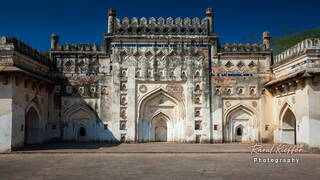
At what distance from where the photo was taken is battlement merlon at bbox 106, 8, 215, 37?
1897cm

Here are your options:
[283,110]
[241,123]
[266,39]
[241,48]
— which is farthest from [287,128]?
[266,39]

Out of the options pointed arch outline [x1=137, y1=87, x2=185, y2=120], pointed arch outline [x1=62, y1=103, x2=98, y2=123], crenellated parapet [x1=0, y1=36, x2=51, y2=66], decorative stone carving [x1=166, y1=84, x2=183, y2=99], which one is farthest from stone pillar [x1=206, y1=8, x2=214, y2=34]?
crenellated parapet [x1=0, y1=36, x2=51, y2=66]

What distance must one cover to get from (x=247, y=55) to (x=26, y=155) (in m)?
14.3

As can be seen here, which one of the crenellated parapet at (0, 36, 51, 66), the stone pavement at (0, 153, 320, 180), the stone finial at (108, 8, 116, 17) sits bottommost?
the stone pavement at (0, 153, 320, 180)

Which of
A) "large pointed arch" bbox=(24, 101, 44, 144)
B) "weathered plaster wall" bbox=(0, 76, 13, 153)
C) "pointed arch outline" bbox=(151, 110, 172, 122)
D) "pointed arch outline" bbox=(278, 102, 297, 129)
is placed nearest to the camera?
"weathered plaster wall" bbox=(0, 76, 13, 153)

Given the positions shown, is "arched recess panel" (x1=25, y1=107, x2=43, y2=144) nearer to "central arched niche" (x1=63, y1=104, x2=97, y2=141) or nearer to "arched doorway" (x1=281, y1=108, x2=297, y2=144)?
"central arched niche" (x1=63, y1=104, x2=97, y2=141)

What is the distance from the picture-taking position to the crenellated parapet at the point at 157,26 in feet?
62.2

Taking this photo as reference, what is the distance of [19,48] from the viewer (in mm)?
14602

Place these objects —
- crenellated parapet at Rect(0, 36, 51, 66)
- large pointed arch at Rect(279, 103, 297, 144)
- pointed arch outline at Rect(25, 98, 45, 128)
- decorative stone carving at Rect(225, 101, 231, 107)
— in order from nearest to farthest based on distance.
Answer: crenellated parapet at Rect(0, 36, 51, 66) < pointed arch outline at Rect(25, 98, 45, 128) < large pointed arch at Rect(279, 103, 297, 144) < decorative stone carving at Rect(225, 101, 231, 107)

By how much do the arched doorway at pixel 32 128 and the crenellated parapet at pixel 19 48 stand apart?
3228 mm

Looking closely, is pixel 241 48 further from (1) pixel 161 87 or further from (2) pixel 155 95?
(2) pixel 155 95

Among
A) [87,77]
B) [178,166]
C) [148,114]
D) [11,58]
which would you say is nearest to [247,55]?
[148,114]

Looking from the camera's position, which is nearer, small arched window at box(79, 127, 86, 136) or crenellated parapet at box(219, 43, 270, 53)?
small arched window at box(79, 127, 86, 136)

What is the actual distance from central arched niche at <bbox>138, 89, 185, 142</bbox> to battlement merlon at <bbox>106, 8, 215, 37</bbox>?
4009mm
